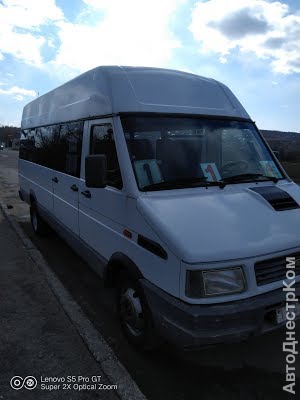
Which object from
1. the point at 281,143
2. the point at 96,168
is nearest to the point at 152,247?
the point at 96,168

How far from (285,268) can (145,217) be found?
4.02 ft

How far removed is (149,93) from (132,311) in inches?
87.3

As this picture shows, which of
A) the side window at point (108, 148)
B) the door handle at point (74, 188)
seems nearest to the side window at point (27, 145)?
the door handle at point (74, 188)

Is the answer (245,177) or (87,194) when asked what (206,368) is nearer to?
(245,177)


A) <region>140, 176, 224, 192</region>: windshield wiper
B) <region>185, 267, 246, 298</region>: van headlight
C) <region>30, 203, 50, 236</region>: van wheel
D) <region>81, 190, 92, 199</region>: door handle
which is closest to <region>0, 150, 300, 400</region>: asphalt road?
<region>185, 267, 246, 298</region>: van headlight

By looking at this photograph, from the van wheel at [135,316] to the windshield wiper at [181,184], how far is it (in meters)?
0.86

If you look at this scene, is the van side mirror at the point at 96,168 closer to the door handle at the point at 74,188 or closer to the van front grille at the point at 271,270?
the door handle at the point at 74,188

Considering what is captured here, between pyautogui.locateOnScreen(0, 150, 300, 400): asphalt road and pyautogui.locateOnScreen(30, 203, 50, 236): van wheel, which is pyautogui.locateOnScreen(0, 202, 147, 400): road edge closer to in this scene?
pyautogui.locateOnScreen(0, 150, 300, 400): asphalt road

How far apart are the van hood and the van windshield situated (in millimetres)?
194

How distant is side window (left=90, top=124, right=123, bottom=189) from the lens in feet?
11.9

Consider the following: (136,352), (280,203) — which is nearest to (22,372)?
(136,352)

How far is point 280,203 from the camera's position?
132 inches

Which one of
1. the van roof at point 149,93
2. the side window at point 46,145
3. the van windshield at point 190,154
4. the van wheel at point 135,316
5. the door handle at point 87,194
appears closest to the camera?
the van wheel at point 135,316

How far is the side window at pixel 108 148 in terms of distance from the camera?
143 inches
